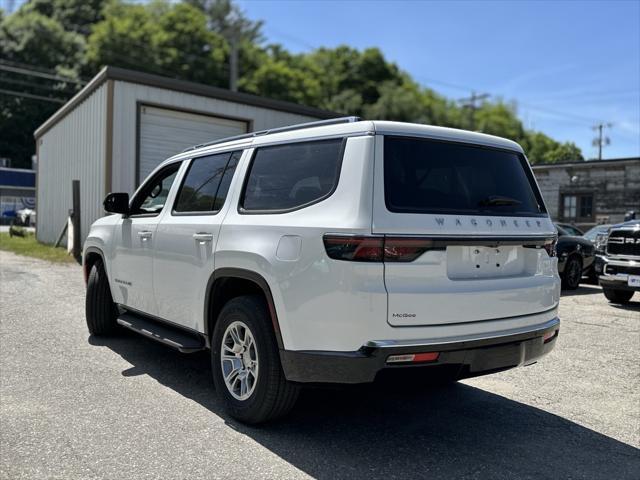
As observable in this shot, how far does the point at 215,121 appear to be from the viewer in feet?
49.9

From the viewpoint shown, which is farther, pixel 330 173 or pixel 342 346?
pixel 330 173

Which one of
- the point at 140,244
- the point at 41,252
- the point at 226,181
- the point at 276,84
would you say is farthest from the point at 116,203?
the point at 276,84

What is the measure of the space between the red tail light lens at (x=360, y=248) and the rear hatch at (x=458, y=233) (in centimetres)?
5

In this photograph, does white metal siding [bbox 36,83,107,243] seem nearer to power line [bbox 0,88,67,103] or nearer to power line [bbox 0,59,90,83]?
power line [bbox 0,88,67,103]

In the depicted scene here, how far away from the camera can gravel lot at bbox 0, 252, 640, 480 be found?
3275 millimetres

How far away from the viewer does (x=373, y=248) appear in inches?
122

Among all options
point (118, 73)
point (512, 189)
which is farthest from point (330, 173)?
point (118, 73)

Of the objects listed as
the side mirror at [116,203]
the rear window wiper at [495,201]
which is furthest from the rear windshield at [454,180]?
the side mirror at [116,203]

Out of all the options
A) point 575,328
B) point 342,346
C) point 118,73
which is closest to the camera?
point 342,346

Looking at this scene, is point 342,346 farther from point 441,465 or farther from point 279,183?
point 279,183

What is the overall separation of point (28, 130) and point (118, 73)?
4397 cm

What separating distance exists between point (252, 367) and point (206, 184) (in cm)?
160

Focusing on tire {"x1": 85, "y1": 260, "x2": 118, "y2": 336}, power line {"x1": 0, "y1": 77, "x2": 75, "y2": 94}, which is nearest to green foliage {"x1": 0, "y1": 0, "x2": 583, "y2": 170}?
power line {"x1": 0, "y1": 77, "x2": 75, "y2": 94}

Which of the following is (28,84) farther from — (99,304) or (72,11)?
(99,304)
